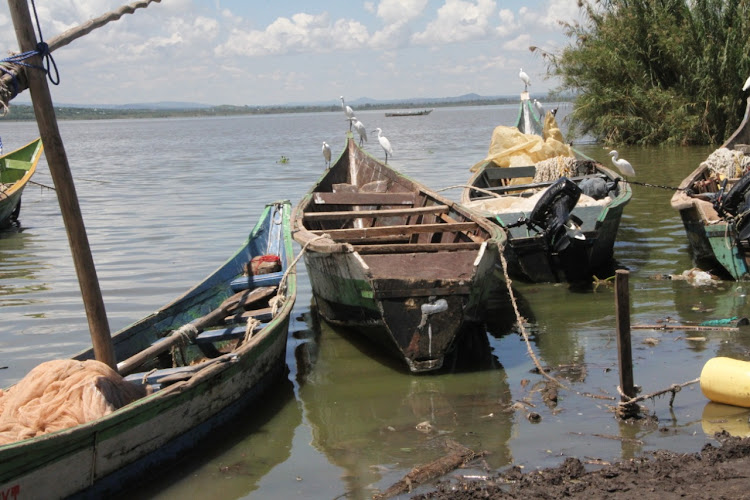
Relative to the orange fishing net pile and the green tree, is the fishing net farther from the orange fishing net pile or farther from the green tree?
the green tree

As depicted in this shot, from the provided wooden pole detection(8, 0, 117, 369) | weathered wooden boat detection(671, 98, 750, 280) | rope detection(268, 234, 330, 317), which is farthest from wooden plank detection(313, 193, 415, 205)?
wooden pole detection(8, 0, 117, 369)

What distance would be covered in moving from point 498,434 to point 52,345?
17.5 feet

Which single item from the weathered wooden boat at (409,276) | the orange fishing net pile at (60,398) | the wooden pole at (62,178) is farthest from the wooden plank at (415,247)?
the orange fishing net pile at (60,398)

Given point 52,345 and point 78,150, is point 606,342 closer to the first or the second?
point 52,345

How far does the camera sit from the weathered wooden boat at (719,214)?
9.02 m

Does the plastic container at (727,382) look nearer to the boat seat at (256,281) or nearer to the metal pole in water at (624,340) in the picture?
the metal pole in water at (624,340)

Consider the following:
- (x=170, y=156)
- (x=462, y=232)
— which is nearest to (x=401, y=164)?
(x=170, y=156)

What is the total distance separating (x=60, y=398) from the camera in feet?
16.4

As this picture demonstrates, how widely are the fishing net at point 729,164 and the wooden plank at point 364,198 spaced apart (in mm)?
4622

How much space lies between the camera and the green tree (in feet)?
80.0

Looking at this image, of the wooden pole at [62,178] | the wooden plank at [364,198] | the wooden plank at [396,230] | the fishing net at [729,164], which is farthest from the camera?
the fishing net at [729,164]

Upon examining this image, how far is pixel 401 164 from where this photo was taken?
89.7 feet

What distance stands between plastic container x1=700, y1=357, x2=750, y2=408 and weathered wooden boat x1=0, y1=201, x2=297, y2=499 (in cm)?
347

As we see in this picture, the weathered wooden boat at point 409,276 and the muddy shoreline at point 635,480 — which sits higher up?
the weathered wooden boat at point 409,276
